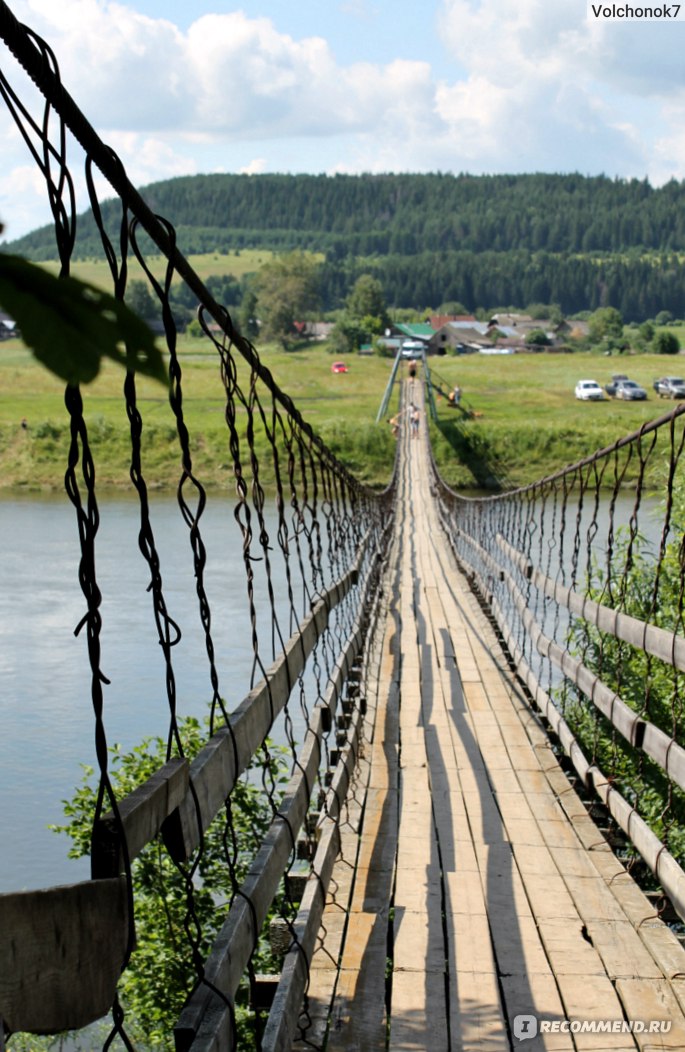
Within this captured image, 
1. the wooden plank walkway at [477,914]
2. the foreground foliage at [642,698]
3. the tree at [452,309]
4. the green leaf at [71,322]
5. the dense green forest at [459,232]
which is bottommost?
the foreground foliage at [642,698]

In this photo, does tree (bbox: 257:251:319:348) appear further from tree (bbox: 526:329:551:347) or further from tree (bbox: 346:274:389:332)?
tree (bbox: 526:329:551:347)

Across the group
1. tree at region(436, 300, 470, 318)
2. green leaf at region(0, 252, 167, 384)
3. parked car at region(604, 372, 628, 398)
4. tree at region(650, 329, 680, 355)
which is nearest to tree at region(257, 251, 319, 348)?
tree at region(650, 329, 680, 355)

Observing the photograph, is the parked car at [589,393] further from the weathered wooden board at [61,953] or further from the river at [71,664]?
the weathered wooden board at [61,953]

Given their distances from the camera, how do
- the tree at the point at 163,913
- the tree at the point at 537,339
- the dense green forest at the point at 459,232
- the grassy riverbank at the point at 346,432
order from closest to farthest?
the tree at the point at 163,913 → the grassy riverbank at the point at 346,432 → the tree at the point at 537,339 → the dense green forest at the point at 459,232

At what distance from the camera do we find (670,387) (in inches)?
1790

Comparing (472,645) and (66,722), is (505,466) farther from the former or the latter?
(472,645)

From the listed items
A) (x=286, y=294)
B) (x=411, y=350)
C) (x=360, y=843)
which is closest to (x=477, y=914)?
(x=360, y=843)

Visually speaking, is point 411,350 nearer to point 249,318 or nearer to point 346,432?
point 346,432

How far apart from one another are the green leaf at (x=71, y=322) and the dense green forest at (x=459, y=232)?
126945 millimetres

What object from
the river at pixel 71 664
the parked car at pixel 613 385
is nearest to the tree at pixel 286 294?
the parked car at pixel 613 385

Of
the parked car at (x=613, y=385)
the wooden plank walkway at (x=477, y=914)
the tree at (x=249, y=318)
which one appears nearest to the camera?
the wooden plank walkway at (x=477, y=914)

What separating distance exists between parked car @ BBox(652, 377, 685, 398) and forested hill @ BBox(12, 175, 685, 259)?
11141 cm

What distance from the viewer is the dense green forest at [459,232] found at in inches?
5022

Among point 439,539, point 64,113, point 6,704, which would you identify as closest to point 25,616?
point 6,704
